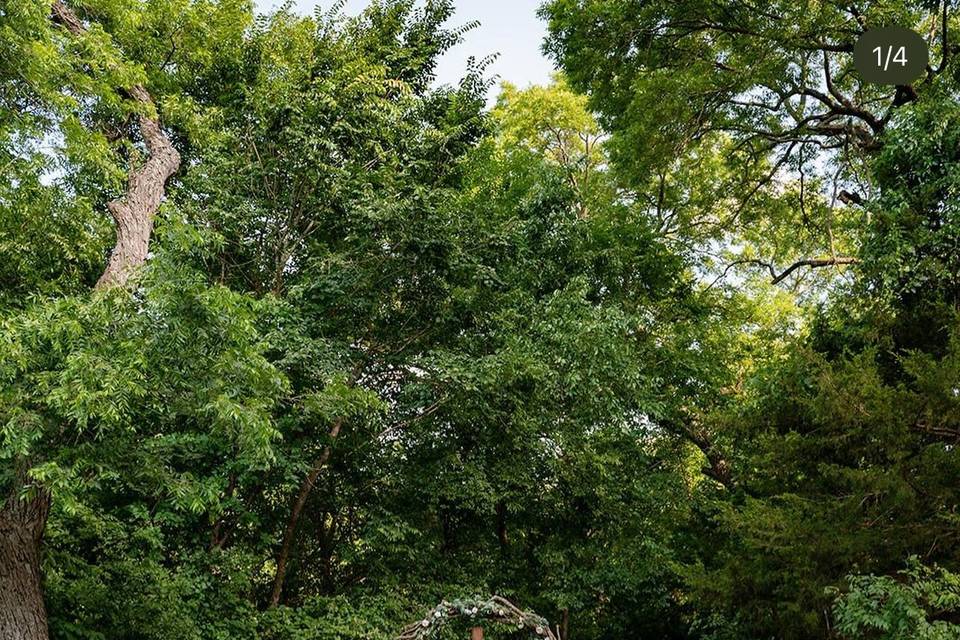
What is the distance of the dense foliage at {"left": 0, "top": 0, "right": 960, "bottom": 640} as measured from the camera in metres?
4.48

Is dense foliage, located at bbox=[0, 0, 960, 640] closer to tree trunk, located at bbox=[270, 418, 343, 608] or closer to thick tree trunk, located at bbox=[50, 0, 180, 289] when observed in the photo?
tree trunk, located at bbox=[270, 418, 343, 608]

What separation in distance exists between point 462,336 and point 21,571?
4441 mm

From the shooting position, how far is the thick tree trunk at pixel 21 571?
4.38 meters

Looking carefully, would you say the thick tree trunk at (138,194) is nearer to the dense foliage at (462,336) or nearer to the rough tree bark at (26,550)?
the rough tree bark at (26,550)

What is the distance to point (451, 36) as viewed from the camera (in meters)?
8.78

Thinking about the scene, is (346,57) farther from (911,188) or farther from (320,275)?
(911,188)

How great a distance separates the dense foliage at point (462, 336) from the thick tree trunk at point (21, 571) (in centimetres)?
4

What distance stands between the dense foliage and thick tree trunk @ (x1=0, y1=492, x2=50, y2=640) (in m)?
0.04

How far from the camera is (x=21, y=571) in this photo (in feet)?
14.8

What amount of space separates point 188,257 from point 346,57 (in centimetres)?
353

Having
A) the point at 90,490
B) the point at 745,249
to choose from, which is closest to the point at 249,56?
the point at 90,490
